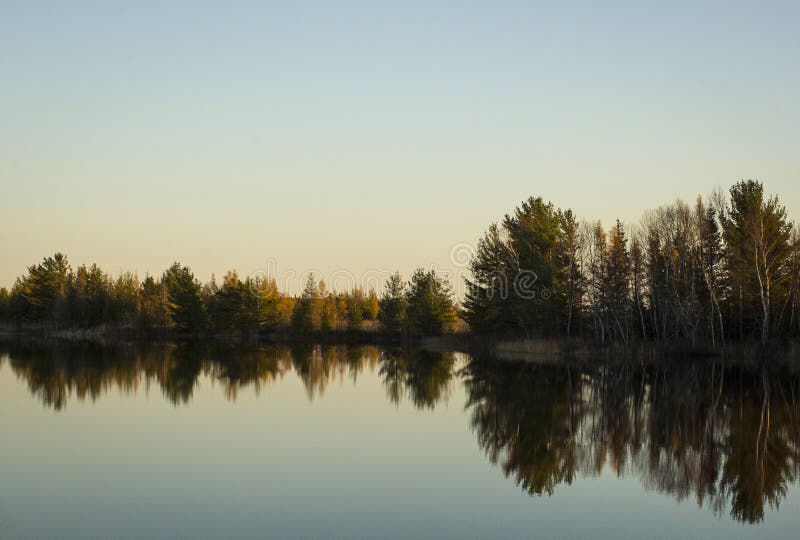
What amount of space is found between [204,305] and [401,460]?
7503cm

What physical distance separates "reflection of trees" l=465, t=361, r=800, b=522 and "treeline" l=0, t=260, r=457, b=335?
127 ft

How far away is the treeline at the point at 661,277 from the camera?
39500 millimetres

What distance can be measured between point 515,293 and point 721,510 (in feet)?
130

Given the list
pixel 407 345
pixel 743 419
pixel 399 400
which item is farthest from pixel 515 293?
pixel 743 419

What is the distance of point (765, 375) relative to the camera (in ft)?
98.0

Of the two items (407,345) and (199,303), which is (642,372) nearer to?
(407,345)

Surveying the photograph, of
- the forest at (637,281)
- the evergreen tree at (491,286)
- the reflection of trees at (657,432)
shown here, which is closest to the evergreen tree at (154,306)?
the forest at (637,281)

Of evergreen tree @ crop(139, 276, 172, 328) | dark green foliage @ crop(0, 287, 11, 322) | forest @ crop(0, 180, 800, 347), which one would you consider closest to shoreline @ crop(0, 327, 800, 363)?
forest @ crop(0, 180, 800, 347)

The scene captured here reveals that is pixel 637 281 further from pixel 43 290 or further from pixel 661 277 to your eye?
pixel 43 290

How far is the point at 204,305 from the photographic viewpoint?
3344 inches

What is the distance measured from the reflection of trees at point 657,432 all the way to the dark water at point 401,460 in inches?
3.0

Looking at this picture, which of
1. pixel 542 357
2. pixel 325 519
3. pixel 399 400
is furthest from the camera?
pixel 542 357

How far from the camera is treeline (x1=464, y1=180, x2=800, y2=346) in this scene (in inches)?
1555

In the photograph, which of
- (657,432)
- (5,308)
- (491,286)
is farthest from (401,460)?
(5,308)
